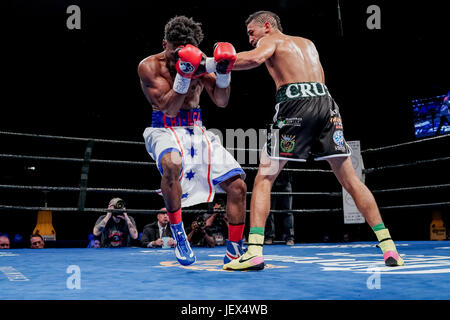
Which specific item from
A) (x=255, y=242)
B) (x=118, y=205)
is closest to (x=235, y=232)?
(x=255, y=242)

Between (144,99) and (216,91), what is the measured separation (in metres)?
6.27

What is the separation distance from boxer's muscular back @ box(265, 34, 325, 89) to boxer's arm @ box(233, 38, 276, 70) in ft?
0.18

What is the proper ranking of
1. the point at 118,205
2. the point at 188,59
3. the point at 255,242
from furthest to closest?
the point at 118,205 < the point at 188,59 < the point at 255,242

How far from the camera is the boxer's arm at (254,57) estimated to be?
184 cm

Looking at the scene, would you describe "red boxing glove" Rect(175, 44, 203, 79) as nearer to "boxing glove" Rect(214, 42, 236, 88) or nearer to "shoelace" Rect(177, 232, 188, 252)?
"boxing glove" Rect(214, 42, 236, 88)

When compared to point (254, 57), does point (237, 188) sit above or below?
below

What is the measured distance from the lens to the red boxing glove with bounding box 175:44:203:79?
6.17 feet

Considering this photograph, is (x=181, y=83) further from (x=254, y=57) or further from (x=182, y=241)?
(x=182, y=241)

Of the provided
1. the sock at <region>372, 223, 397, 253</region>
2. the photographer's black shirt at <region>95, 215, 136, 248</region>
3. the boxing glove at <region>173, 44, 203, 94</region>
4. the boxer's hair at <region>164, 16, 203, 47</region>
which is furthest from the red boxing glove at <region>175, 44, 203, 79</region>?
the photographer's black shirt at <region>95, 215, 136, 248</region>

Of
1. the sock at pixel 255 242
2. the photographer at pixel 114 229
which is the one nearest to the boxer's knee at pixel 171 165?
the sock at pixel 255 242

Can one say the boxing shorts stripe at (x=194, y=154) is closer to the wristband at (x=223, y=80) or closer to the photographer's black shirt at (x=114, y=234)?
the wristband at (x=223, y=80)

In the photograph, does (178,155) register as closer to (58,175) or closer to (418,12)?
(418,12)

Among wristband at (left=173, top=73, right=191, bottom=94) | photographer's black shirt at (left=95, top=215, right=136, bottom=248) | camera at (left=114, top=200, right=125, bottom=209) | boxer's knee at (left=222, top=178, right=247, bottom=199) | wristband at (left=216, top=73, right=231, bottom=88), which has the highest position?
wristband at (left=216, top=73, right=231, bottom=88)

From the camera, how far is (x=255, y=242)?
1.78m
